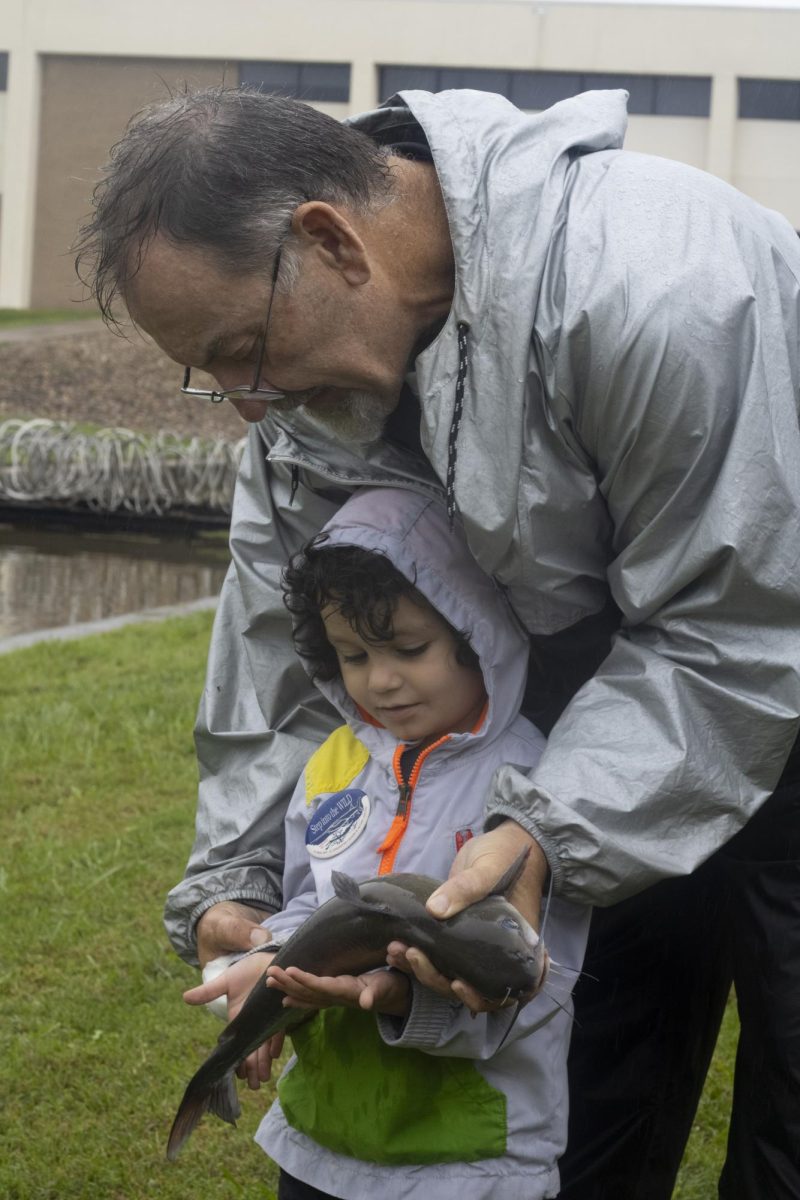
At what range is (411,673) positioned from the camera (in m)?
2.54

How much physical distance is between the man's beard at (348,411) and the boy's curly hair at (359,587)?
0.60 ft

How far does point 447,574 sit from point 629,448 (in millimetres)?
447

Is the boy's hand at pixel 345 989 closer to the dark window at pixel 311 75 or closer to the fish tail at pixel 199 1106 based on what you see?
the fish tail at pixel 199 1106

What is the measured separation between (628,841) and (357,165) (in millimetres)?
1040

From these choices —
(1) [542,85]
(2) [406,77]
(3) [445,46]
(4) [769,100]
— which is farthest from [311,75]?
(4) [769,100]

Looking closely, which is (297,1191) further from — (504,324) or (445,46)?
(445,46)

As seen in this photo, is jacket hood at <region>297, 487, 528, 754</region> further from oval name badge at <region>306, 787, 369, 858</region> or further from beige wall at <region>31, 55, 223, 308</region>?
beige wall at <region>31, 55, 223, 308</region>

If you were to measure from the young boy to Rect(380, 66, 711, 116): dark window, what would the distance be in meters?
38.8

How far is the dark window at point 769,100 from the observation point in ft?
128

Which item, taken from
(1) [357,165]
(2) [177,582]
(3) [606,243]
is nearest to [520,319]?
(3) [606,243]

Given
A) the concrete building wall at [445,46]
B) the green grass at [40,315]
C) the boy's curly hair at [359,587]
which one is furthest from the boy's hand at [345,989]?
the green grass at [40,315]

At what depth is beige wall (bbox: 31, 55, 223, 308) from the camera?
4184cm

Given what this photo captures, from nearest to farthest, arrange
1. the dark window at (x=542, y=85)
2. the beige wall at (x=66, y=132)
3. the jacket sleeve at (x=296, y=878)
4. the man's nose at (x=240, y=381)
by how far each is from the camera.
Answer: the man's nose at (x=240, y=381) < the jacket sleeve at (x=296, y=878) < the dark window at (x=542, y=85) < the beige wall at (x=66, y=132)

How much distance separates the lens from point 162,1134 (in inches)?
142
